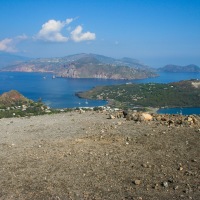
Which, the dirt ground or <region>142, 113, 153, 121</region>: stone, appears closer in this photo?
the dirt ground

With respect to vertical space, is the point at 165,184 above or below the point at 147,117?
below

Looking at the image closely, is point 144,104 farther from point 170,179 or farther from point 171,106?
point 170,179

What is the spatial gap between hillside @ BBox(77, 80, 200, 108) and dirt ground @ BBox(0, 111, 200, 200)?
9797 cm

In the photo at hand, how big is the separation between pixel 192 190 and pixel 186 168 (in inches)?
43.2

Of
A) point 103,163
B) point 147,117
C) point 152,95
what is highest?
point 147,117

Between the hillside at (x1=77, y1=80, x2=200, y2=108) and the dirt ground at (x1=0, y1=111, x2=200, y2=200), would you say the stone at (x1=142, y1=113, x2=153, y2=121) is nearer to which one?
the dirt ground at (x1=0, y1=111, x2=200, y2=200)

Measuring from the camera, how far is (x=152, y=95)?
132 metres

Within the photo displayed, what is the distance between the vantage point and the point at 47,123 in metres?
13.6

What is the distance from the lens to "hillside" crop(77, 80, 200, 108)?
384 ft

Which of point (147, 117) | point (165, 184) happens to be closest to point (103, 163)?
point (165, 184)

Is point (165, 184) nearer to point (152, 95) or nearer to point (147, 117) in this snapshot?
point (147, 117)

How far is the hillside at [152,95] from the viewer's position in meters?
117

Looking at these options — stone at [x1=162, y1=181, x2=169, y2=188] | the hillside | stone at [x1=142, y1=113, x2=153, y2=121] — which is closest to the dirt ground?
stone at [x1=162, y1=181, x2=169, y2=188]

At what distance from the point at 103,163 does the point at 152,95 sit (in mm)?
126174
